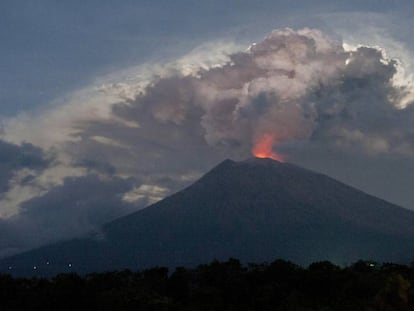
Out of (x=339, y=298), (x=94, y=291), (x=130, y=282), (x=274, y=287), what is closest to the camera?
(x=339, y=298)

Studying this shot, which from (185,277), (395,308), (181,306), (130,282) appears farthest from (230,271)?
(395,308)

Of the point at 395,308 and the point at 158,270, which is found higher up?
the point at 158,270

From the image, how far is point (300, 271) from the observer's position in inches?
3300

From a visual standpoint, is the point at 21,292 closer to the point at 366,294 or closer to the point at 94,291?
the point at 94,291

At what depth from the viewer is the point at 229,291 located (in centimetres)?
7725

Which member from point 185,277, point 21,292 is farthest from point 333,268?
point 21,292

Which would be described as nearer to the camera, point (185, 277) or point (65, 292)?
point (65, 292)

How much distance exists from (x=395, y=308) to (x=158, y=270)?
42050mm

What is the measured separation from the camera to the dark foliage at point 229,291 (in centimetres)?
6631

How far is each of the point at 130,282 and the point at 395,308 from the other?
35426 mm

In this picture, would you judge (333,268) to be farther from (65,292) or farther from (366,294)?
(65,292)

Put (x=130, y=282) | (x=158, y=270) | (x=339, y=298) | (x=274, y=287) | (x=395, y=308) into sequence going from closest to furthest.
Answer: (x=395, y=308), (x=339, y=298), (x=274, y=287), (x=130, y=282), (x=158, y=270)

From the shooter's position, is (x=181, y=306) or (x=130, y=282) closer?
(x=181, y=306)

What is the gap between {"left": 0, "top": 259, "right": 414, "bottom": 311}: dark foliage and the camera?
66312 mm
